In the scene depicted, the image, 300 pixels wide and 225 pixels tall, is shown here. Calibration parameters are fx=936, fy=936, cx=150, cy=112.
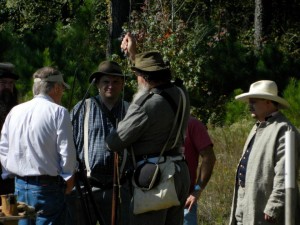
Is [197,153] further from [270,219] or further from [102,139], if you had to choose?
[270,219]

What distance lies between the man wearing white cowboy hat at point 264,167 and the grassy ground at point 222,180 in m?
3.16

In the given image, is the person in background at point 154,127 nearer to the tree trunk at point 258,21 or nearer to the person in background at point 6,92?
the person in background at point 6,92

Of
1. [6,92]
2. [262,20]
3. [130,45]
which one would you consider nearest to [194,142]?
[130,45]

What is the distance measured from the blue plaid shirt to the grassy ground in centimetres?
250

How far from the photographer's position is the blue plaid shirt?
7.57m

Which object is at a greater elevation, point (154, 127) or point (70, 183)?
point (154, 127)

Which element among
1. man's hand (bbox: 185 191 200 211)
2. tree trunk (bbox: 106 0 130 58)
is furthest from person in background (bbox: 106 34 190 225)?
tree trunk (bbox: 106 0 130 58)

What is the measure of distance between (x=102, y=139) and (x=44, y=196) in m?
0.97

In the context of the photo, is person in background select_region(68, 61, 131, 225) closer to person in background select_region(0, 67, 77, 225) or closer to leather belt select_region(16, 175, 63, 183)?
person in background select_region(0, 67, 77, 225)

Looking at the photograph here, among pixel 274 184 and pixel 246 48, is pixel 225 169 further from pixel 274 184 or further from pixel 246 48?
pixel 246 48

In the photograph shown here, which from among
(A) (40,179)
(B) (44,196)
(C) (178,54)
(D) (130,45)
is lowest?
(B) (44,196)

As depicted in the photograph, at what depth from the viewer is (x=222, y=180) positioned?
10.9 m

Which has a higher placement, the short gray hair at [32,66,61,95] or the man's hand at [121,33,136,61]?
the man's hand at [121,33,136,61]

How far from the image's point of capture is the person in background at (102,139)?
7578 mm
